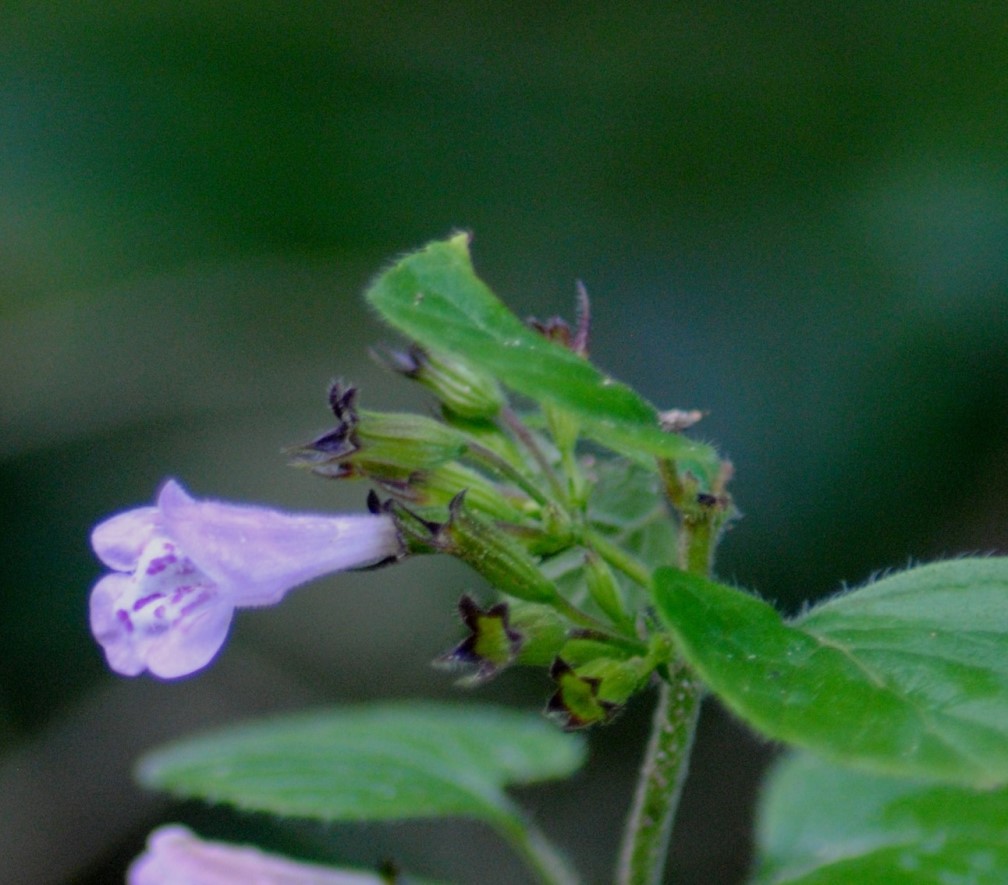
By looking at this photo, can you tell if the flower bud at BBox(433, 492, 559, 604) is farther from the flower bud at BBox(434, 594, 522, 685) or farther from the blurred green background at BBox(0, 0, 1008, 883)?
the blurred green background at BBox(0, 0, 1008, 883)

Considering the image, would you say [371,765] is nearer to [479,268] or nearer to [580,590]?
[580,590]

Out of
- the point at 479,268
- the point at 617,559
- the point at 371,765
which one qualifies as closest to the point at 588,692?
the point at 617,559

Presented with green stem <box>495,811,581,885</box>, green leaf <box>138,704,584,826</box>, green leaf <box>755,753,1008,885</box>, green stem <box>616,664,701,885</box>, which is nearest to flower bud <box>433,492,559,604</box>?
green stem <box>616,664,701,885</box>

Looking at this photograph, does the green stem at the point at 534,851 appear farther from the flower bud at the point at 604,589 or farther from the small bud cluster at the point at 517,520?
the flower bud at the point at 604,589

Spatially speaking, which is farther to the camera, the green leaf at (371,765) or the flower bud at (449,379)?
the green leaf at (371,765)

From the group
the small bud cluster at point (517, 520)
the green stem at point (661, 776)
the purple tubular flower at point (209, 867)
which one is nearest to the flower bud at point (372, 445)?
the small bud cluster at point (517, 520)

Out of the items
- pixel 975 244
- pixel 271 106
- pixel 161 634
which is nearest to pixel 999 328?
pixel 975 244
